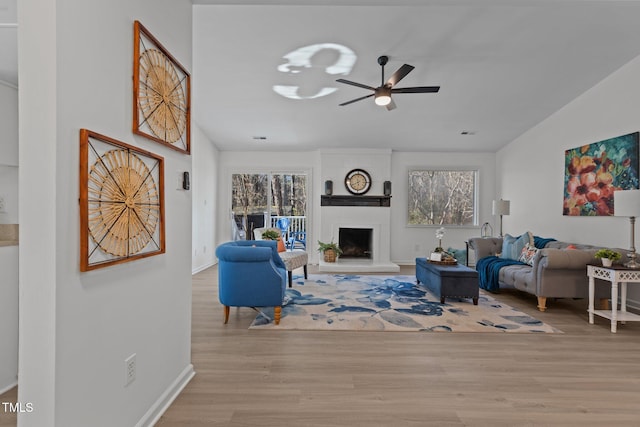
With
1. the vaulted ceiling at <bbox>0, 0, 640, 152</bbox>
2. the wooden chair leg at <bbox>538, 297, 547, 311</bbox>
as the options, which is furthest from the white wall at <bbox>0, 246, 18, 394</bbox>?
the wooden chair leg at <bbox>538, 297, 547, 311</bbox>

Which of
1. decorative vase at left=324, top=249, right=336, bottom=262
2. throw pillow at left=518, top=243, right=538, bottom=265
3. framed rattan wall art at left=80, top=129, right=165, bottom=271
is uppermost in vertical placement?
framed rattan wall art at left=80, top=129, right=165, bottom=271

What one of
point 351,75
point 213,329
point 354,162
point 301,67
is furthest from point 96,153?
point 354,162

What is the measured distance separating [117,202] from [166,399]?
1.21 m

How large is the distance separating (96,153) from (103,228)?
0.31 m

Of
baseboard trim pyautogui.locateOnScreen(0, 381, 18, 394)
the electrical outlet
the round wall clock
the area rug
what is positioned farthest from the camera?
the round wall clock

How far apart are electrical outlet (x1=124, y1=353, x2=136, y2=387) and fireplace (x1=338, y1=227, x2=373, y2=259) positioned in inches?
224

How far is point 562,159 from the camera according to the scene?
509 cm

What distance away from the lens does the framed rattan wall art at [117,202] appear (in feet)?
4.30

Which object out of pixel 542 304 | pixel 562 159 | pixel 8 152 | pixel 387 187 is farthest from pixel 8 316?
pixel 562 159

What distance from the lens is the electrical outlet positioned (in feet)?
5.19

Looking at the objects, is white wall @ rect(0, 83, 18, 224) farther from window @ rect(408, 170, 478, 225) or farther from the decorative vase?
window @ rect(408, 170, 478, 225)

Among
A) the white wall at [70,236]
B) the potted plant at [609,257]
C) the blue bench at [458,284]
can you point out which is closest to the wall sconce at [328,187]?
the blue bench at [458,284]

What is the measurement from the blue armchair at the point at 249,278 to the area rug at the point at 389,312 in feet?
0.94

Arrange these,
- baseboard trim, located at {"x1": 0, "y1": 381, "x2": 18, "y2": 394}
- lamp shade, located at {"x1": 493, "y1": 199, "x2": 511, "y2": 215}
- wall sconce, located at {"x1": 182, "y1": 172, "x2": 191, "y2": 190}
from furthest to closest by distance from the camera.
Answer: lamp shade, located at {"x1": 493, "y1": 199, "x2": 511, "y2": 215}
wall sconce, located at {"x1": 182, "y1": 172, "x2": 191, "y2": 190}
baseboard trim, located at {"x1": 0, "y1": 381, "x2": 18, "y2": 394}
